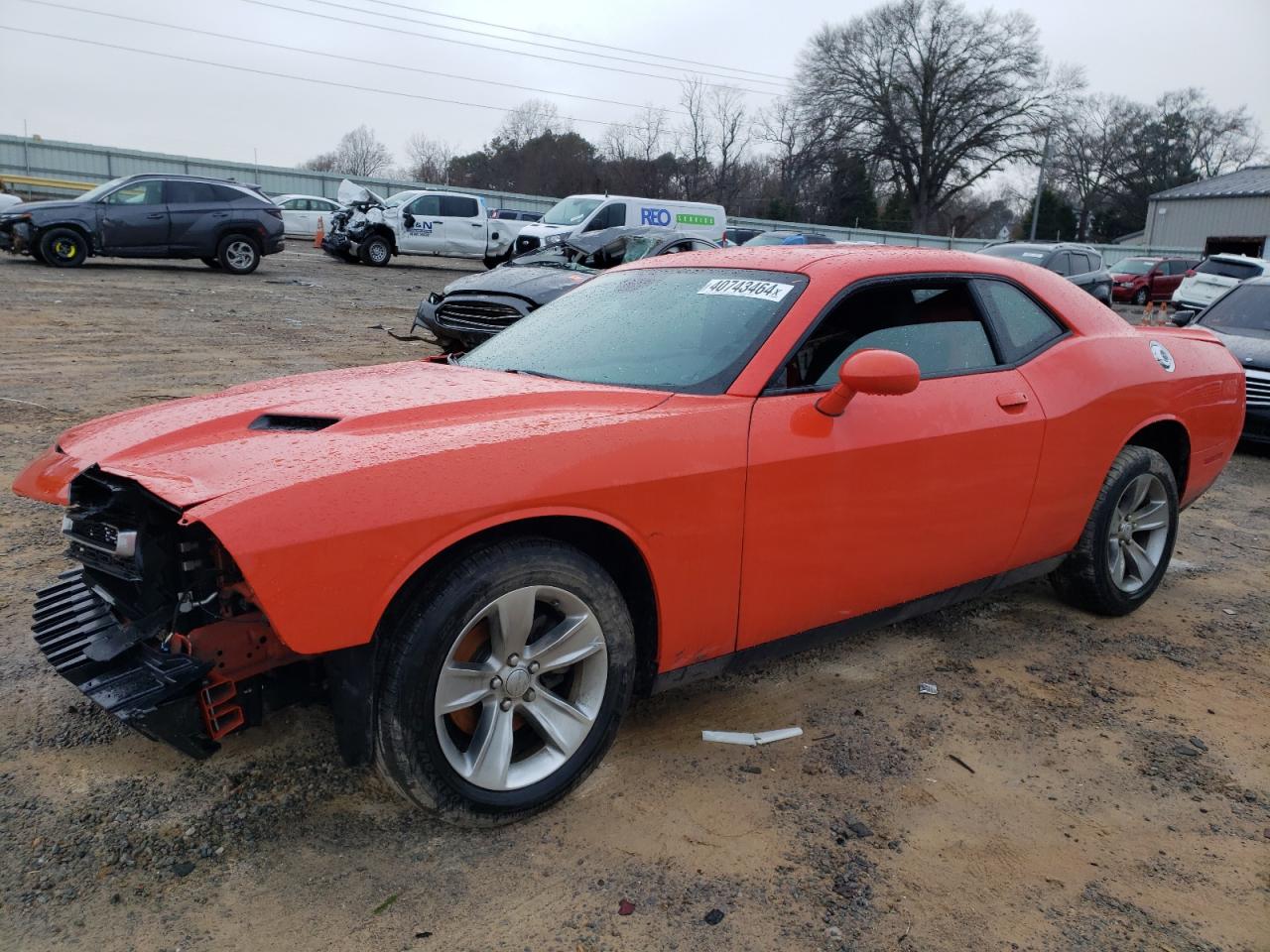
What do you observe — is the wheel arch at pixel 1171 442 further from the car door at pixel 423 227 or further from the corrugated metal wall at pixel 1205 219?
the corrugated metal wall at pixel 1205 219

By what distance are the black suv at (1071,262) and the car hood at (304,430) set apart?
17.4 meters

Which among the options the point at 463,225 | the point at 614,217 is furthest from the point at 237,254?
Answer: the point at 614,217

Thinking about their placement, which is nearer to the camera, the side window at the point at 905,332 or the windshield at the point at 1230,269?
the side window at the point at 905,332

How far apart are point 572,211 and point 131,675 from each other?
811 inches

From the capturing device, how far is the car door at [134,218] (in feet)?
51.8

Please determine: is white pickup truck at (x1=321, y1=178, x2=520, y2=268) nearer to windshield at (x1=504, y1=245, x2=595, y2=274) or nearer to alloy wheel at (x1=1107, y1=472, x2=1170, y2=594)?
windshield at (x1=504, y1=245, x2=595, y2=274)

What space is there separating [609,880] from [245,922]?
84 cm

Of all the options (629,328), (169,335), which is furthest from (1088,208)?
(629,328)

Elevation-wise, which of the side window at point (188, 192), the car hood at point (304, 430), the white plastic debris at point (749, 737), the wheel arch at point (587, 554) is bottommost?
the white plastic debris at point (749, 737)

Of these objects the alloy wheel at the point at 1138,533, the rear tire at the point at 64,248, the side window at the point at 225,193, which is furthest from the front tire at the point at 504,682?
the side window at the point at 225,193

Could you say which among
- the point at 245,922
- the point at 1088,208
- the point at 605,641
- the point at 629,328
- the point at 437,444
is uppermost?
the point at 1088,208

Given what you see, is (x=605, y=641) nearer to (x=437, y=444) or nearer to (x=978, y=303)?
(x=437, y=444)

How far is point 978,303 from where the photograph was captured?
11.9 ft

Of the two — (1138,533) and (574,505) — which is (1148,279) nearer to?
(1138,533)
